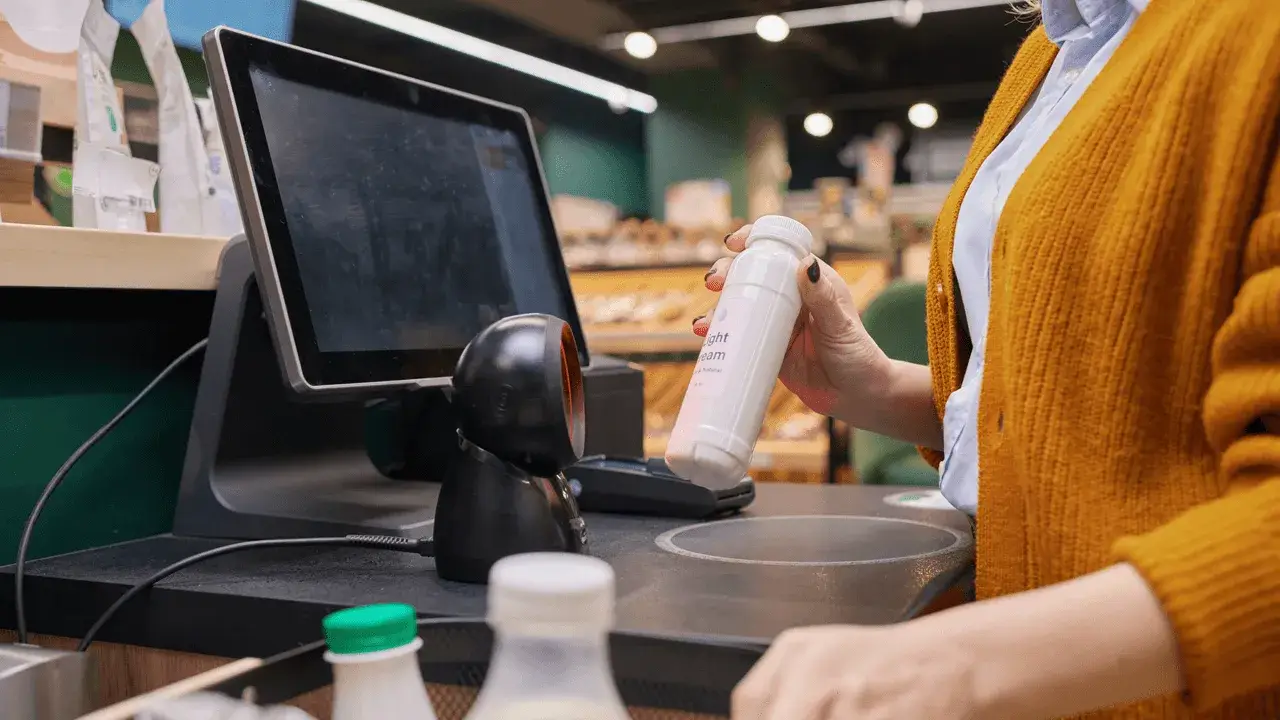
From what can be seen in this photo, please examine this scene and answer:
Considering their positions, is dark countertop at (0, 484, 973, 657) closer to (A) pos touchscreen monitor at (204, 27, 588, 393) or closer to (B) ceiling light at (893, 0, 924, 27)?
(A) pos touchscreen monitor at (204, 27, 588, 393)

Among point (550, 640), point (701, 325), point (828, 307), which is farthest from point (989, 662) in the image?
point (828, 307)

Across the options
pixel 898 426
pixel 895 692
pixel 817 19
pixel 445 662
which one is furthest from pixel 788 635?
pixel 817 19

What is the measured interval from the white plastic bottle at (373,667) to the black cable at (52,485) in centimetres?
56

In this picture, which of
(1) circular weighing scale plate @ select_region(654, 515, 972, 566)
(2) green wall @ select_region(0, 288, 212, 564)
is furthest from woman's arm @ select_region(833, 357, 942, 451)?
(2) green wall @ select_region(0, 288, 212, 564)

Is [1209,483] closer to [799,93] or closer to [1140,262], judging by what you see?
[1140,262]

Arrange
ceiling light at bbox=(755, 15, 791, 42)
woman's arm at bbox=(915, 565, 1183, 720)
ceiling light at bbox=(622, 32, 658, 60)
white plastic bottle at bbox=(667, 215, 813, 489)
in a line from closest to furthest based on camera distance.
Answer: woman's arm at bbox=(915, 565, 1183, 720) < white plastic bottle at bbox=(667, 215, 813, 489) < ceiling light at bbox=(755, 15, 791, 42) < ceiling light at bbox=(622, 32, 658, 60)

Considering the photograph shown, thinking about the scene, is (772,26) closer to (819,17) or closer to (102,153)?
(819,17)

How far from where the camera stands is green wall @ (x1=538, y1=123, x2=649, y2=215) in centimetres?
1084

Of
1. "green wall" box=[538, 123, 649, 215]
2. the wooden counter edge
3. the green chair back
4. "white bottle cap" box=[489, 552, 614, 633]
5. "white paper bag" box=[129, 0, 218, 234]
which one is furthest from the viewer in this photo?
"green wall" box=[538, 123, 649, 215]

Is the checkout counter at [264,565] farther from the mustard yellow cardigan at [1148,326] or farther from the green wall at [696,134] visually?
the green wall at [696,134]

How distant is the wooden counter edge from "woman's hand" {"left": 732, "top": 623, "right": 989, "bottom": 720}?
30.6 inches

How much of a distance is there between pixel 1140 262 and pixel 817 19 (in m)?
8.25

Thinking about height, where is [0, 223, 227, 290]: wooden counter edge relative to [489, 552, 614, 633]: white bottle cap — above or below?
above

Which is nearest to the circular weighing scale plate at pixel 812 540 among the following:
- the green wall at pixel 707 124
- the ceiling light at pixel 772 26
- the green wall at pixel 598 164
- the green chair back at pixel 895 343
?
the green chair back at pixel 895 343
